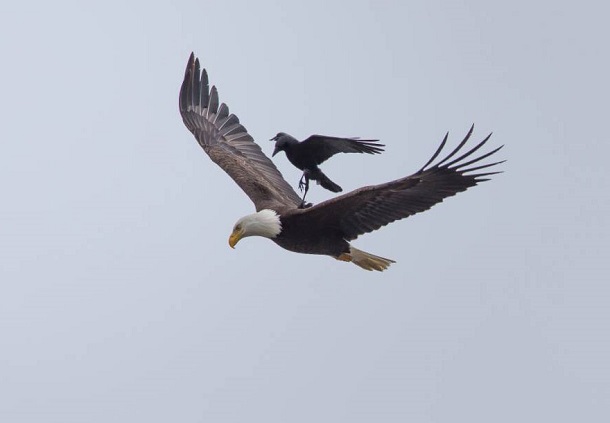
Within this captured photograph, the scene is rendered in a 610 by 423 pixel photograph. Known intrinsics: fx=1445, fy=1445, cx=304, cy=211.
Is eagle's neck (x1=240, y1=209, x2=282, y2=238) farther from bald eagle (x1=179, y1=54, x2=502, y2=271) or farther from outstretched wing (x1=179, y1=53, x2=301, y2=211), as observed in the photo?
outstretched wing (x1=179, y1=53, x2=301, y2=211)

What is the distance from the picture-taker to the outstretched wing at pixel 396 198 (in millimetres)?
11969

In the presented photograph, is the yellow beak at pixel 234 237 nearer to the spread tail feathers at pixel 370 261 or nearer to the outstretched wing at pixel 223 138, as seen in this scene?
the spread tail feathers at pixel 370 261

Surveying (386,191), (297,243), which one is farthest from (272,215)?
(386,191)

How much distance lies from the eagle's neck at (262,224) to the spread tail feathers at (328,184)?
0.68 metres

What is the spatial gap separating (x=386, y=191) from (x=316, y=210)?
0.76 m

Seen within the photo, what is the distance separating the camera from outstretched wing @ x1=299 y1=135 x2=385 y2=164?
13242mm

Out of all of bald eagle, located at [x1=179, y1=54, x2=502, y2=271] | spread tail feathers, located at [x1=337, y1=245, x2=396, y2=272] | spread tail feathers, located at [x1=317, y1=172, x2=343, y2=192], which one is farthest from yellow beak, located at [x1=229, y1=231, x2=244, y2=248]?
spread tail feathers, located at [x1=337, y1=245, x2=396, y2=272]

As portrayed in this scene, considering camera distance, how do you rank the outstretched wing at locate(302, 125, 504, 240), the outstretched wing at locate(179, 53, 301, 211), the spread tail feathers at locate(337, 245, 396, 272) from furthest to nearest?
the outstretched wing at locate(179, 53, 301, 211) < the spread tail feathers at locate(337, 245, 396, 272) < the outstretched wing at locate(302, 125, 504, 240)

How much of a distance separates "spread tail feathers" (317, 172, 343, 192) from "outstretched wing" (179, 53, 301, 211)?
0.93 m

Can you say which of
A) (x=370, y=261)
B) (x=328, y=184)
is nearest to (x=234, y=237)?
(x=328, y=184)

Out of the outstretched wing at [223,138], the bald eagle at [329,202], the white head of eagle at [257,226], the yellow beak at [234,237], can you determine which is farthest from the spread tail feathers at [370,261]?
the yellow beak at [234,237]

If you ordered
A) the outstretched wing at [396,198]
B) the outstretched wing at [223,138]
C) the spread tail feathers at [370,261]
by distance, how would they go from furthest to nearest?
the outstretched wing at [223,138], the spread tail feathers at [370,261], the outstretched wing at [396,198]

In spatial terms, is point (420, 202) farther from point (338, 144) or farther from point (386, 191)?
point (338, 144)

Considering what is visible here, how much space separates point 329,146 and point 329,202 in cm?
105
